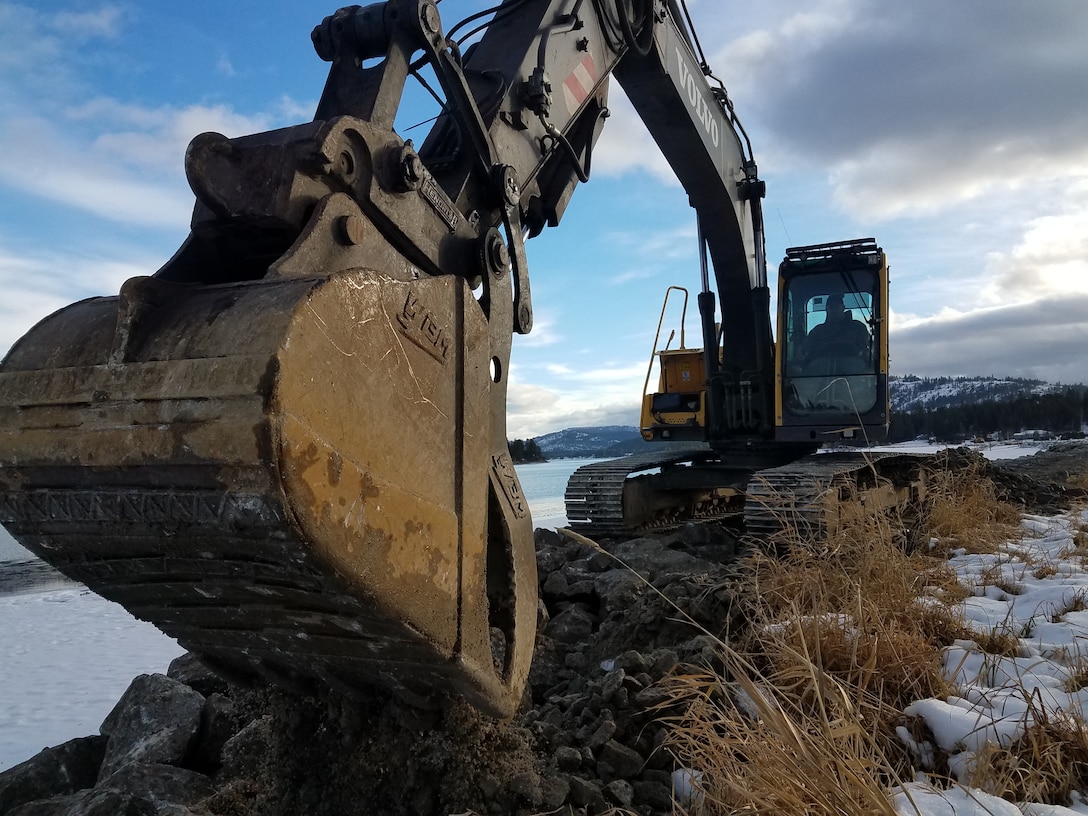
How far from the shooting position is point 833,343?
711 centimetres

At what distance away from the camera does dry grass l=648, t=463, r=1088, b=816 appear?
1.72m

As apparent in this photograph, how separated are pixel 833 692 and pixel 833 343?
5.23 metres

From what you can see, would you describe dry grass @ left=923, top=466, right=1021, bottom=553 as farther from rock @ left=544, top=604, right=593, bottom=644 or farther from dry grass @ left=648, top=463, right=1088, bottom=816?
rock @ left=544, top=604, right=593, bottom=644

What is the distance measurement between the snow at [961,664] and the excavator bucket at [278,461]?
3.67 feet

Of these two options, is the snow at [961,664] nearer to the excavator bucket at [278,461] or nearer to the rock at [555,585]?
the excavator bucket at [278,461]

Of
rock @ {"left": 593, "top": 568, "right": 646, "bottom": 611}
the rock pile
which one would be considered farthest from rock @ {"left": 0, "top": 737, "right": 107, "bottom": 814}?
rock @ {"left": 593, "top": 568, "right": 646, "bottom": 611}

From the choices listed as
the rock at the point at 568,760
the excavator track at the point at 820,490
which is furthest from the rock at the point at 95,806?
the excavator track at the point at 820,490

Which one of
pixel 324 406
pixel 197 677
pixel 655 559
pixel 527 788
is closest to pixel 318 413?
pixel 324 406

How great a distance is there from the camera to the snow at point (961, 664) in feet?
7.28

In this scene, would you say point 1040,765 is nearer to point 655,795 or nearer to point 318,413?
point 655,795

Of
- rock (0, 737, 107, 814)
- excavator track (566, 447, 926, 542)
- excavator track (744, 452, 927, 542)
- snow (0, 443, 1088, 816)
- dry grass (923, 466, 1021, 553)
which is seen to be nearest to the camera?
snow (0, 443, 1088, 816)

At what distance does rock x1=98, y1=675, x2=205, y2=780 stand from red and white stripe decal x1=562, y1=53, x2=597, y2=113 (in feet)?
10.2

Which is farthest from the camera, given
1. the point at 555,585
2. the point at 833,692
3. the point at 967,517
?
the point at 967,517

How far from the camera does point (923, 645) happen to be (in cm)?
281
